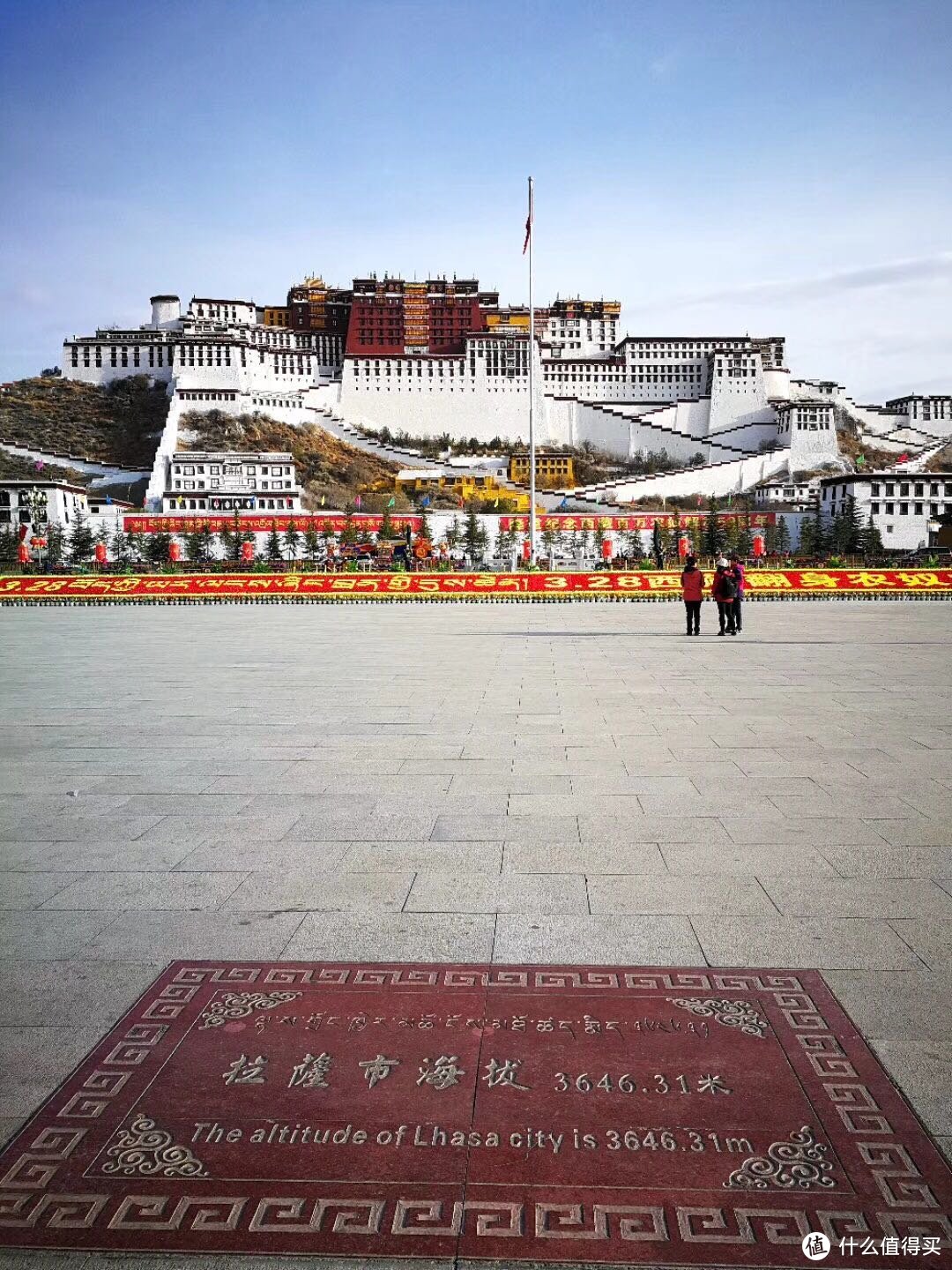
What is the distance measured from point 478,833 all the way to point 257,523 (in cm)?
5238

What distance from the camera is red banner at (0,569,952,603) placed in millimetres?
23109

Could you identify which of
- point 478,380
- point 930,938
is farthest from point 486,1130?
point 478,380

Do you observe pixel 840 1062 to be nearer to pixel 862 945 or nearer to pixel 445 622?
pixel 862 945

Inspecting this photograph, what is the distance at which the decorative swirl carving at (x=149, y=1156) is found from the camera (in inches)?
84.4

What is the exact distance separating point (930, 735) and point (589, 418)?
7198cm

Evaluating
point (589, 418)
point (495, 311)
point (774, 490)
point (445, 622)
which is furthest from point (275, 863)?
point (495, 311)

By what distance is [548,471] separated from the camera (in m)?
69.8

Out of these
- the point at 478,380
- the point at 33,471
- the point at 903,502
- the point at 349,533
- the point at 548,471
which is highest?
the point at 478,380

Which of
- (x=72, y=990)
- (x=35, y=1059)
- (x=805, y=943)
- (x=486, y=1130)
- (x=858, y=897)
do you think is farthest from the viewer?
(x=858, y=897)

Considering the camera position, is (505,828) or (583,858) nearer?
(583,858)

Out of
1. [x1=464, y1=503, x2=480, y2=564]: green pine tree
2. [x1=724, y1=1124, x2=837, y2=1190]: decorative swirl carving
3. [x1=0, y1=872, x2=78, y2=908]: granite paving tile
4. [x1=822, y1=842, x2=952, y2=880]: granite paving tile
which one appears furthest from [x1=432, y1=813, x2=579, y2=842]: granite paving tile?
[x1=464, y1=503, x2=480, y2=564]: green pine tree

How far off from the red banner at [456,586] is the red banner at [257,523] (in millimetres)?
27113

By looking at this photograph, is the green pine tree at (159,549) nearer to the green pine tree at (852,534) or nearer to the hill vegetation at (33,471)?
the hill vegetation at (33,471)

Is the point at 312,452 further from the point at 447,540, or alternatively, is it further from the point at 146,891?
the point at 146,891
